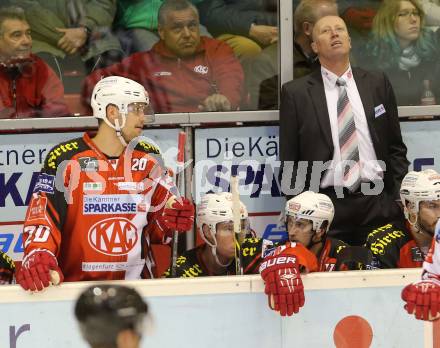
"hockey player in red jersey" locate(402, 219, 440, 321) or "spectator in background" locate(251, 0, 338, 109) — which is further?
"spectator in background" locate(251, 0, 338, 109)

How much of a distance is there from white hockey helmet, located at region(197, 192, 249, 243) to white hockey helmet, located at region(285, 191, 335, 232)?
0.26 m

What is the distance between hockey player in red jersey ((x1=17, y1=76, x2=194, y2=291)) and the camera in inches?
243

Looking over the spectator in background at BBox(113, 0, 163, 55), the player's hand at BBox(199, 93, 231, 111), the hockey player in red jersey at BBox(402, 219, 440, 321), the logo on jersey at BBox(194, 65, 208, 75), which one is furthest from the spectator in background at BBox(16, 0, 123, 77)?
the hockey player in red jersey at BBox(402, 219, 440, 321)

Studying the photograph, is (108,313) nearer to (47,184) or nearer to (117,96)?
(47,184)

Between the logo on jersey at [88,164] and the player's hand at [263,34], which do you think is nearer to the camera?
the logo on jersey at [88,164]

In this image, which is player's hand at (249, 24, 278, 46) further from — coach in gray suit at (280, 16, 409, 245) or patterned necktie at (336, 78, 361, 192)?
patterned necktie at (336, 78, 361, 192)

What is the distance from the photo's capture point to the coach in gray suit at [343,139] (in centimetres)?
710

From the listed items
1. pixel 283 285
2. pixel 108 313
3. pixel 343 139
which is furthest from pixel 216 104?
pixel 108 313

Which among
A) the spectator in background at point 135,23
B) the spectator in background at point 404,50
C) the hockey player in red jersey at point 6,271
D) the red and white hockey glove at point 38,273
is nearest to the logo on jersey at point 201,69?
the spectator in background at point 135,23

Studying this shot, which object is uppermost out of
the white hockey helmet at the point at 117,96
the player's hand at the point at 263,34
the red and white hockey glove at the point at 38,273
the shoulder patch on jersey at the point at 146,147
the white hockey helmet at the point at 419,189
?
the player's hand at the point at 263,34

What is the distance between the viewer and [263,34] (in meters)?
7.65

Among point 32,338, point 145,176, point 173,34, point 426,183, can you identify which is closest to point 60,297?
point 32,338

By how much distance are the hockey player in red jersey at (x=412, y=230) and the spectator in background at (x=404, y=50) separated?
1.22 meters

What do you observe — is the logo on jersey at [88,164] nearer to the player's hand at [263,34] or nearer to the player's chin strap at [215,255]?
the player's chin strap at [215,255]
